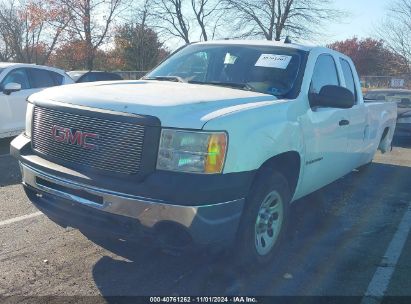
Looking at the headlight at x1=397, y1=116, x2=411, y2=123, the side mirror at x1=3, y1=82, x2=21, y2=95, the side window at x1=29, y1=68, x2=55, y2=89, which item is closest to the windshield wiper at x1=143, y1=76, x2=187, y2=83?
the side mirror at x1=3, y1=82, x2=21, y2=95

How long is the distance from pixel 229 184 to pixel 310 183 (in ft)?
5.83

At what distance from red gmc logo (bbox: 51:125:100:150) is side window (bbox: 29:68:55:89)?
6812mm

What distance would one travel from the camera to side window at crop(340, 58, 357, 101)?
19.2ft

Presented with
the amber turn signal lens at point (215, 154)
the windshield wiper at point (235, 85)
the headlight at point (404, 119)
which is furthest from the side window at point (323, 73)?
the headlight at point (404, 119)

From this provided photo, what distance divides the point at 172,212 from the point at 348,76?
3.78 m

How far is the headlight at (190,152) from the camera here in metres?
3.17

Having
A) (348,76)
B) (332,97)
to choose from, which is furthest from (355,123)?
(332,97)

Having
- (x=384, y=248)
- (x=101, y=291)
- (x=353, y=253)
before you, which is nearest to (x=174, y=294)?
(x=101, y=291)

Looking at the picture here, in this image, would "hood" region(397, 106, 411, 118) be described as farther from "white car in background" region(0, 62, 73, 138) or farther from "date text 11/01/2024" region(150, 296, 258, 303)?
"date text 11/01/2024" region(150, 296, 258, 303)

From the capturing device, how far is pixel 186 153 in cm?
318

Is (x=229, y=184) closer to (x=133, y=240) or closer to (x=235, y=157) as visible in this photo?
(x=235, y=157)

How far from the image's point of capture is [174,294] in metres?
3.50

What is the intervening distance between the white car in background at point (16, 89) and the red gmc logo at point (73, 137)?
598cm

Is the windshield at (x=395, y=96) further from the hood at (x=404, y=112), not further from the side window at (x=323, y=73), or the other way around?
the side window at (x=323, y=73)
